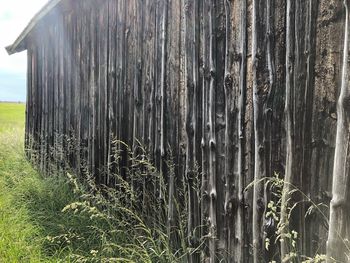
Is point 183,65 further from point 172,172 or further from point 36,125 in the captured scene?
point 36,125

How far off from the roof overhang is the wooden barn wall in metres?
1.51

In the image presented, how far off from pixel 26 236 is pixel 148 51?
7.56 ft

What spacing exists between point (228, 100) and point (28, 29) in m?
6.10

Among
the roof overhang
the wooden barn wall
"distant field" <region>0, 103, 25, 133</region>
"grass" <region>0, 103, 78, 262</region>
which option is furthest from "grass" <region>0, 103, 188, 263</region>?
"distant field" <region>0, 103, 25, 133</region>

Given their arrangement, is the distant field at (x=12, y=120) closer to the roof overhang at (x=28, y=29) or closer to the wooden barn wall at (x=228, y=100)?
the roof overhang at (x=28, y=29)

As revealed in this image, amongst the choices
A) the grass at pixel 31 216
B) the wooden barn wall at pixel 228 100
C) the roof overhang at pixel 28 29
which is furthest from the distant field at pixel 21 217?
the roof overhang at pixel 28 29

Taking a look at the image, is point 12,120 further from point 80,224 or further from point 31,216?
point 80,224

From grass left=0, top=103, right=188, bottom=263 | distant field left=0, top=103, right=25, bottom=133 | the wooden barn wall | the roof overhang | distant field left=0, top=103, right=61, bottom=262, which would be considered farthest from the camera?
distant field left=0, top=103, right=25, bottom=133

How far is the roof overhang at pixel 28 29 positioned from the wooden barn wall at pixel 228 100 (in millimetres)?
1509

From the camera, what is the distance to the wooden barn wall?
2152 mm

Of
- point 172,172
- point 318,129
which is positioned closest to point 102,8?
point 172,172

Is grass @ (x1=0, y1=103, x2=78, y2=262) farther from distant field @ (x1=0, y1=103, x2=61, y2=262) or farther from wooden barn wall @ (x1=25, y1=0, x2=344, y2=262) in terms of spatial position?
wooden barn wall @ (x1=25, y1=0, x2=344, y2=262)

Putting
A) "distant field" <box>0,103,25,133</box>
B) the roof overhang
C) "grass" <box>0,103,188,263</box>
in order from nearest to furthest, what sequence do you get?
"grass" <box>0,103,188,263</box>, the roof overhang, "distant field" <box>0,103,25,133</box>

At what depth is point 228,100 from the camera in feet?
9.13
